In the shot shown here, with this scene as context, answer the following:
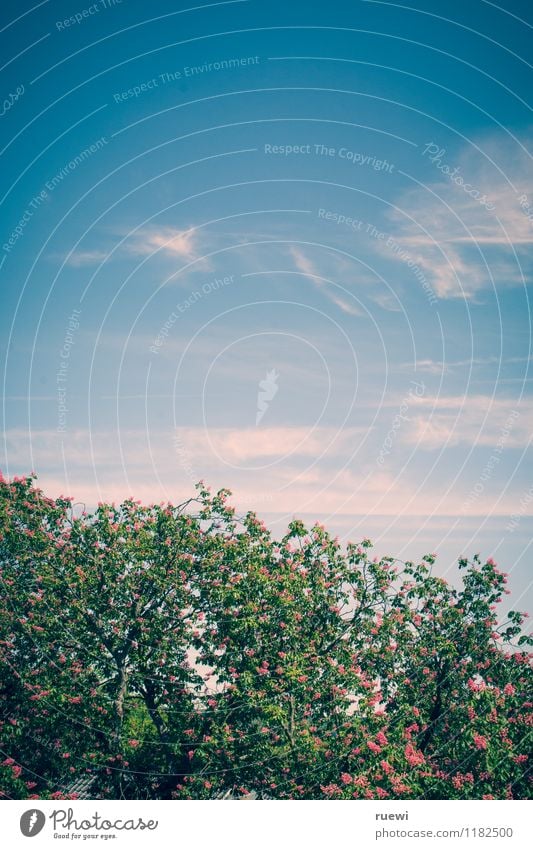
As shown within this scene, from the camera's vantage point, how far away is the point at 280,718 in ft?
61.6

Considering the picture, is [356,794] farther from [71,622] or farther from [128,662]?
[71,622]

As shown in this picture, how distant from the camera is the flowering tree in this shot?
19188mm

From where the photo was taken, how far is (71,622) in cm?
2136

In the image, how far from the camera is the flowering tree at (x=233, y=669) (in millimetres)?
19188

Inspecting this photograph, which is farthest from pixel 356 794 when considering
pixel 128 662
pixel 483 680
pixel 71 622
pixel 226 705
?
pixel 71 622

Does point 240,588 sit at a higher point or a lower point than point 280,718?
higher

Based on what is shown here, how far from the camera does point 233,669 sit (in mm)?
20391
